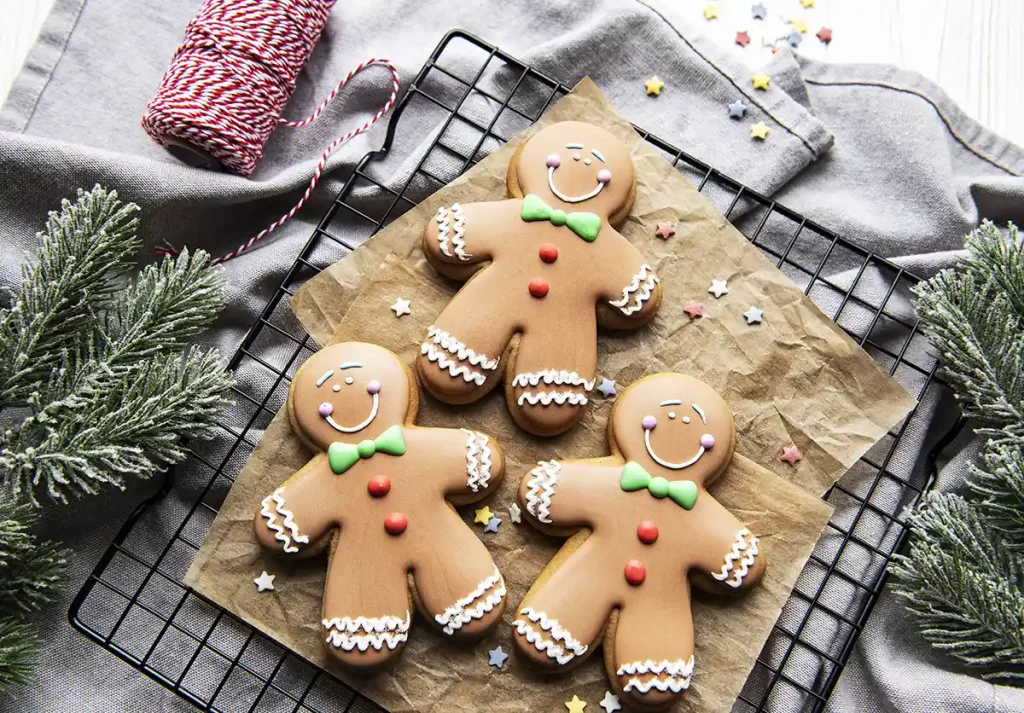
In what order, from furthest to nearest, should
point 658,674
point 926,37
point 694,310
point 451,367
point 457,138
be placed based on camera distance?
point 926,37, point 457,138, point 694,310, point 451,367, point 658,674

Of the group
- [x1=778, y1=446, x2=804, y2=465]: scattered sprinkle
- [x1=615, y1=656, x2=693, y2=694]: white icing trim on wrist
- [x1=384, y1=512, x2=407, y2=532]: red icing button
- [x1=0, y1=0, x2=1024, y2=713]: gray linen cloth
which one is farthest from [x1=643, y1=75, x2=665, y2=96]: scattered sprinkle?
[x1=615, y1=656, x2=693, y2=694]: white icing trim on wrist

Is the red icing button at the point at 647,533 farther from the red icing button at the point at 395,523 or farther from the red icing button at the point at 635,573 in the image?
the red icing button at the point at 395,523

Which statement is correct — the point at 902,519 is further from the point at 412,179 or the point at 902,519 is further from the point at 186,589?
the point at 186,589

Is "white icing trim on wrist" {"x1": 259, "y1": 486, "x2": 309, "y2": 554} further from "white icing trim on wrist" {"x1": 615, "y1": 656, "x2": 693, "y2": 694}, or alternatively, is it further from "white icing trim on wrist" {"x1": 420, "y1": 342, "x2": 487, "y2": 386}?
"white icing trim on wrist" {"x1": 615, "y1": 656, "x2": 693, "y2": 694}

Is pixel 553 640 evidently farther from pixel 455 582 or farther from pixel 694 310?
pixel 694 310

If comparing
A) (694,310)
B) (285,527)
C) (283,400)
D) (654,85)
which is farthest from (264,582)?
(654,85)

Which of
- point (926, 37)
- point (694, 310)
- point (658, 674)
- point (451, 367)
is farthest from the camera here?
point (926, 37)
